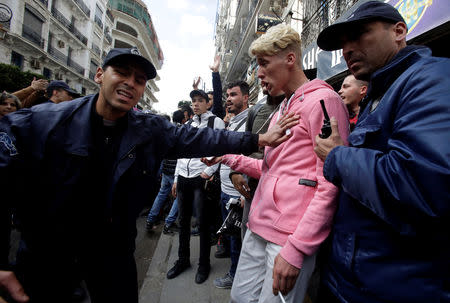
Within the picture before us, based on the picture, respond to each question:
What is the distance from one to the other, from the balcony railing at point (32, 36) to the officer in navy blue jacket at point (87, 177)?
30605mm

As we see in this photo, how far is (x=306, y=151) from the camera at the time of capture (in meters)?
1.36

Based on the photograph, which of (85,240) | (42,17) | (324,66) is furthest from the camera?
(42,17)

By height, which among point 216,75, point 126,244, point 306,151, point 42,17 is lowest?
point 126,244

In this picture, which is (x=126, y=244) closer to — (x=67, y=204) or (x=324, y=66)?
(x=67, y=204)

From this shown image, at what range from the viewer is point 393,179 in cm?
75

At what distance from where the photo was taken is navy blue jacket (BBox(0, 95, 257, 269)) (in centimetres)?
140

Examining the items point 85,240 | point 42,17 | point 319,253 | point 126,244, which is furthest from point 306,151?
point 42,17

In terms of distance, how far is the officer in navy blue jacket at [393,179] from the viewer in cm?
→ 70

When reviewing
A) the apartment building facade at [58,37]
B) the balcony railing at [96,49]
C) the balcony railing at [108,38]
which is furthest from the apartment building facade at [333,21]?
the balcony railing at [108,38]

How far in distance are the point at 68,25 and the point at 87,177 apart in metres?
38.7

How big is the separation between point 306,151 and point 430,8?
3.22 m

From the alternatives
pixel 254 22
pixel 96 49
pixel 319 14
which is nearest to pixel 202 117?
pixel 319 14

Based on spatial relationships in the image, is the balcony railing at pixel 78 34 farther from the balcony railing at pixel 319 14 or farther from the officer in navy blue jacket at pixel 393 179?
the officer in navy blue jacket at pixel 393 179

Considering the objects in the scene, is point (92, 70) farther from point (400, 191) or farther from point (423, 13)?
point (400, 191)
